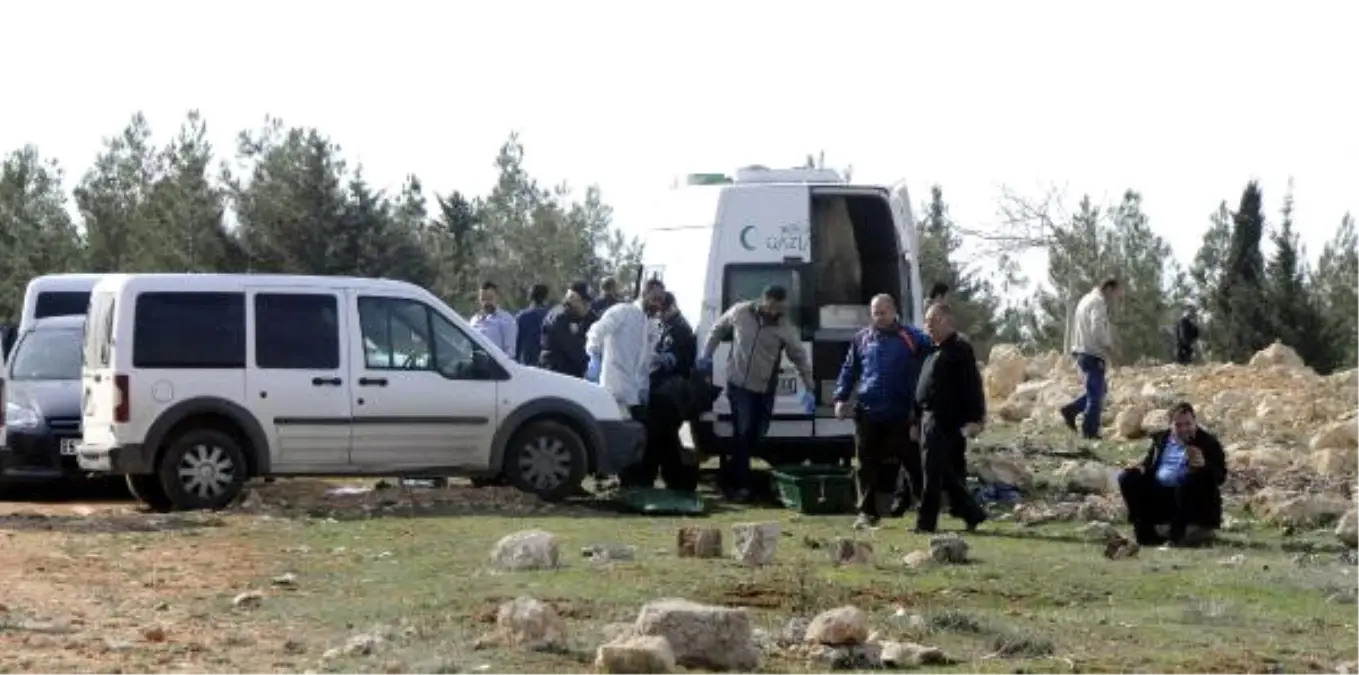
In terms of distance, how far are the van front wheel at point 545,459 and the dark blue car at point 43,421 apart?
12.1ft

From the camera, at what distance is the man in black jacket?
2372 cm

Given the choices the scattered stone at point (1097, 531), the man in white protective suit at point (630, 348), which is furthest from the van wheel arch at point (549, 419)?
the scattered stone at point (1097, 531)

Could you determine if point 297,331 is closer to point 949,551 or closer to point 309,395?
point 309,395

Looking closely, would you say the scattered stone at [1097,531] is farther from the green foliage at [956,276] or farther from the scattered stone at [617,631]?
the green foliage at [956,276]

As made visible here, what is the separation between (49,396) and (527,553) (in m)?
8.21

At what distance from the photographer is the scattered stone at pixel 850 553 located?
14914 millimetres

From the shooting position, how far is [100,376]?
1934 cm

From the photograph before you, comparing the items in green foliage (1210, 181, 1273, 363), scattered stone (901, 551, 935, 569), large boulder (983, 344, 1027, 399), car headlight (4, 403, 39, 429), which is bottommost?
scattered stone (901, 551, 935, 569)

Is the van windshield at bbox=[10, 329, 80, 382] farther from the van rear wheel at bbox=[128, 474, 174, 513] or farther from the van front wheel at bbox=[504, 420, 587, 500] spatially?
the van front wheel at bbox=[504, 420, 587, 500]

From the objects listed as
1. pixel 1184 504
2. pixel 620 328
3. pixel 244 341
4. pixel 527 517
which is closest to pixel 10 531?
pixel 244 341

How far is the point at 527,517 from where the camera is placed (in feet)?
62.9

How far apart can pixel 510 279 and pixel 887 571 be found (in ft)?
159

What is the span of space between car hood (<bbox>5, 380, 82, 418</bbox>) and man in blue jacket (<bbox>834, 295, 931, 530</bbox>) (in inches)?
265

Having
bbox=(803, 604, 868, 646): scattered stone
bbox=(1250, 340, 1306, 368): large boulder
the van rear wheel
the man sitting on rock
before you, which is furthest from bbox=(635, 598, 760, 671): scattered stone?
bbox=(1250, 340, 1306, 368): large boulder
